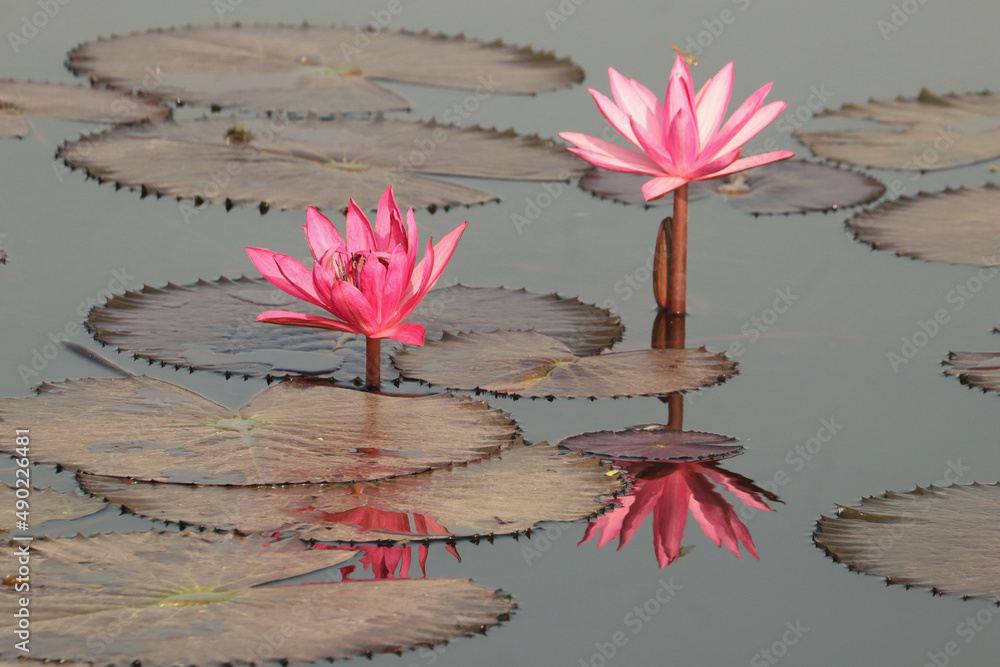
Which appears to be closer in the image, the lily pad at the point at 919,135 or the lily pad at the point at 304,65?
the lily pad at the point at 919,135

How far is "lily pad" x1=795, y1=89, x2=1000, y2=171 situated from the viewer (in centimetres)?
448

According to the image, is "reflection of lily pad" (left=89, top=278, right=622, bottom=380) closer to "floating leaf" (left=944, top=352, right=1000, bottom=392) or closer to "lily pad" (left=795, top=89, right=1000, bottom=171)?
"floating leaf" (left=944, top=352, right=1000, bottom=392)

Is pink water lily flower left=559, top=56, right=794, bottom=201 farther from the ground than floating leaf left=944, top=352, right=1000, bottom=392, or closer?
farther from the ground

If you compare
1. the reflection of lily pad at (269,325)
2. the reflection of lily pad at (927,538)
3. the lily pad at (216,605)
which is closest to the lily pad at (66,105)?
the reflection of lily pad at (269,325)

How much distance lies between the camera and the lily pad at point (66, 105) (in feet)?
14.7

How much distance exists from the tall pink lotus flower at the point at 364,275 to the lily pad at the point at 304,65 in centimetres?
222

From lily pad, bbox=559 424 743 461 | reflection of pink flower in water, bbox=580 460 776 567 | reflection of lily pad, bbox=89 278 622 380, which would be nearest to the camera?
reflection of pink flower in water, bbox=580 460 776 567

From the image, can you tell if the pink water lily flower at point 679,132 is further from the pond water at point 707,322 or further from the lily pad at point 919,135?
the lily pad at point 919,135

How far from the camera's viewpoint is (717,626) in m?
1.99

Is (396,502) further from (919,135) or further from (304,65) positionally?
(304,65)

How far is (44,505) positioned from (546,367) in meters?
1.16

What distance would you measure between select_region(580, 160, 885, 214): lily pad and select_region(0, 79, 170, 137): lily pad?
1.76 metres

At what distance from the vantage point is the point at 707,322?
3225mm

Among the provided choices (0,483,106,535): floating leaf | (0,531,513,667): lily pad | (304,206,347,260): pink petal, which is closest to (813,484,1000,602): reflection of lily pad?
(0,531,513,667): lily pad
